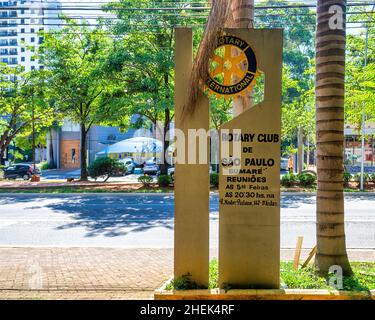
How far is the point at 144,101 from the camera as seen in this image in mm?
20125

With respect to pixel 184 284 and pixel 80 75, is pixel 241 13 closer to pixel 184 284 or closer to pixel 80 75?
pixel 184 284

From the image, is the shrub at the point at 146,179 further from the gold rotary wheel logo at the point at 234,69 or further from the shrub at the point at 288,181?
the gold rotary wheel logo at the point at 234,69

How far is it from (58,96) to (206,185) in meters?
20.6

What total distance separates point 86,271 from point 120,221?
5.49 metres

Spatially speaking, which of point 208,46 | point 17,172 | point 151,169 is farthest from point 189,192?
point 17,172

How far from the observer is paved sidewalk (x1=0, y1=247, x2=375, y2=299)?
570cm

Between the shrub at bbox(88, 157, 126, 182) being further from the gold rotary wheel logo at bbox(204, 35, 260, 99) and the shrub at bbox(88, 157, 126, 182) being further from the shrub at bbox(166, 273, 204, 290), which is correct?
the gold rotary wheel logo at bbox(204, 35, 260, 99)

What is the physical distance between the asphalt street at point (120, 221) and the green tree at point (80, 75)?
19.8 ft

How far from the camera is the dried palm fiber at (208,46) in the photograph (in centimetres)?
490

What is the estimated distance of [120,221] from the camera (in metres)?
12.3

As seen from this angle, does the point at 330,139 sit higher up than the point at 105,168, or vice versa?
the point at 330,139

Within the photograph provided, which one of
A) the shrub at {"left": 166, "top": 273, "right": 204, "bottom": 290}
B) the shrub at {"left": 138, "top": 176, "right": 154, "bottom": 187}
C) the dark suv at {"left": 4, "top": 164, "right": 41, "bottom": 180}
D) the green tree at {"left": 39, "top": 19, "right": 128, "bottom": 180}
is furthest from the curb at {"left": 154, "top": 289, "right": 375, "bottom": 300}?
the dark suv at {"left": 4, "top": 164, "right": 41, "bottom": 180}
